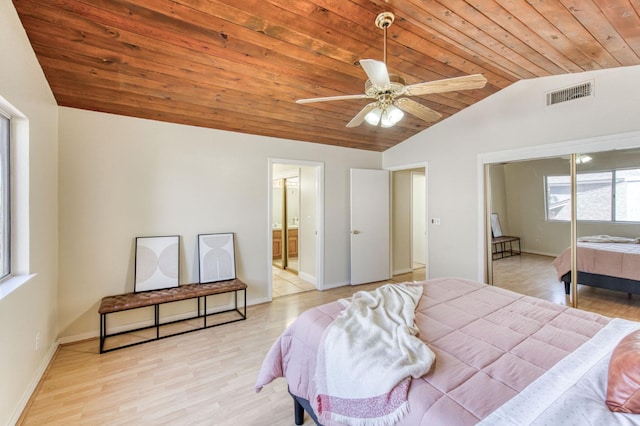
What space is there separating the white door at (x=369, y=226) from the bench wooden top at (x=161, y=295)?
2113 mm

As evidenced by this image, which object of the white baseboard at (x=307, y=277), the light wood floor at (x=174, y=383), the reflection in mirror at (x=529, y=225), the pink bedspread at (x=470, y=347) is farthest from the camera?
the white baseboard at (x=307, y=277)

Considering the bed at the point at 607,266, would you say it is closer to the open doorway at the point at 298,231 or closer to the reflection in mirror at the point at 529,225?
the reflection in mirror at the point at 529,225

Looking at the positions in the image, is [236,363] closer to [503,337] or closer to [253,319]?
[253,319]

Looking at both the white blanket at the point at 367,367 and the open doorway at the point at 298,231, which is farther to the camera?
the open doorway at the point at 298,231

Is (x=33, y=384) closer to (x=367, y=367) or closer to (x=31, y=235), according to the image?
(x=31, y=235)

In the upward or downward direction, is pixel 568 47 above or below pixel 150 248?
above

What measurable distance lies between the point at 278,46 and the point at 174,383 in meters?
2.81

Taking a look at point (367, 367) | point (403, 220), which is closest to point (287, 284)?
point (403, 220)

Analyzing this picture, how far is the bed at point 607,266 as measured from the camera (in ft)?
9.56

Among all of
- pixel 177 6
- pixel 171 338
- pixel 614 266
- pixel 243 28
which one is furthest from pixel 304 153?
pixel 614 266

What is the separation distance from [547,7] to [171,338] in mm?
4230

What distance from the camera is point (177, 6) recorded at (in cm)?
188

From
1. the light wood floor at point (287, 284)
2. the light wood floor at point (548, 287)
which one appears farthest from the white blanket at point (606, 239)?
the light wood floor at point (287, 284)

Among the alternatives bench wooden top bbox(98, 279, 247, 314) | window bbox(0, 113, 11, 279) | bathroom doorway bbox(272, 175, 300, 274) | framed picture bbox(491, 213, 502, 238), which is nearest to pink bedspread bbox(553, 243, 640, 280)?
framed picture bbox(491, 213, 502, 238)
